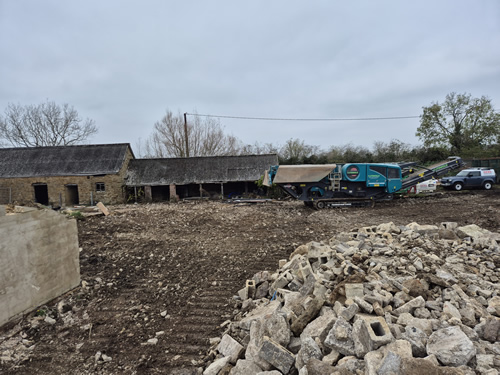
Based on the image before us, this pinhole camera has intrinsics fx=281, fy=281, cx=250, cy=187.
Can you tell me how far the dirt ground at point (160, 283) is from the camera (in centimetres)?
401

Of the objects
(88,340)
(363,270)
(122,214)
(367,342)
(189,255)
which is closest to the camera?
(367,342)

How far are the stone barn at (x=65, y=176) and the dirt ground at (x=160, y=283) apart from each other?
837 cm

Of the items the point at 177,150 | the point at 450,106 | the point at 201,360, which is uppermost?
the point at 450,106

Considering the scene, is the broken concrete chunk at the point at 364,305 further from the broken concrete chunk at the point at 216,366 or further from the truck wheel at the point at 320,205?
the truck wheel at the point at 320,205

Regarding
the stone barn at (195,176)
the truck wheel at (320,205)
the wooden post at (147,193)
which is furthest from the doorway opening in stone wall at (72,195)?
the truck wheel at (320,205)

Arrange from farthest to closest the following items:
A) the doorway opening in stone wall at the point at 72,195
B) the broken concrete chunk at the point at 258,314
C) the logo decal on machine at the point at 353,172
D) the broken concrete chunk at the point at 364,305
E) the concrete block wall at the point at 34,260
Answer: the doorway opening in stone wall at the point at 72,195 → the logo decal on machine at the point at 353,172 → the concrete block wall at the point at 34,260 → the broken concrete chunk at the point at 258,314 → the broken concrete chunk at the point at 364,305

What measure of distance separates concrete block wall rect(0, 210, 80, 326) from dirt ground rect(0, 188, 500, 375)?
251 millimetres

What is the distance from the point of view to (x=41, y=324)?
4.77 m

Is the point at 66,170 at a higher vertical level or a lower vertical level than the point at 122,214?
higher

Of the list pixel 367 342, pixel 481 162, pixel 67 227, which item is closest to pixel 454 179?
pixel 481 162

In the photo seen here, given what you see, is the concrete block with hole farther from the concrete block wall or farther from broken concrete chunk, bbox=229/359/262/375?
the concrete block wall

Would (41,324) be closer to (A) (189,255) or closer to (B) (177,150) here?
(A) (189,255)

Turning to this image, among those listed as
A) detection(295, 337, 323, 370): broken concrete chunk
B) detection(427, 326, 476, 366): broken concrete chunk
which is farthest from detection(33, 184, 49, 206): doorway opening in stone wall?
detection(427, 326, 476, 366): broken concrete chunk

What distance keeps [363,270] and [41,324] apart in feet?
18.2
